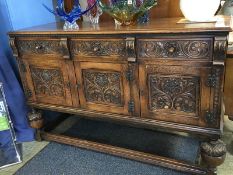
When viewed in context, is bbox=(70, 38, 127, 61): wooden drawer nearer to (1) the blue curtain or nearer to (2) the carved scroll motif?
(2) the carved scroll motif

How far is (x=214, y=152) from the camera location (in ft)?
4.23

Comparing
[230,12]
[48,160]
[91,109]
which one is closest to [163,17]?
[230,12]

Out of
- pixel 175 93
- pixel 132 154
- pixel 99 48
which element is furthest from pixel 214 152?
pixel 99 48

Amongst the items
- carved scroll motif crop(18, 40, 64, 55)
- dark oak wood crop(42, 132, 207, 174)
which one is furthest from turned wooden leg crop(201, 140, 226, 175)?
carved scroll motif crop(18, 40, 64, 55)

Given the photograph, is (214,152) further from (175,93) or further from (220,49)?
(220,49)

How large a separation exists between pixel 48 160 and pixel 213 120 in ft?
3.66

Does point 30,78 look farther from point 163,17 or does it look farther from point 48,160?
point 163,17

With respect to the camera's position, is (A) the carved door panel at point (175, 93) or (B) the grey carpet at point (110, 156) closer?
(A) the carved door panel at point (175, 93)

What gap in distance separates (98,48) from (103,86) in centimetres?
23

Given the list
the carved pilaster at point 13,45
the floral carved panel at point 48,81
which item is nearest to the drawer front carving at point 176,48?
the floral carved panel at point 48,81

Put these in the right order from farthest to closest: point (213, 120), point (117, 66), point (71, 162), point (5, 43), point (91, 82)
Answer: point (5, 43) → point (71, 162) → point (91, 82) → point (117, 66) → point (213, 120)

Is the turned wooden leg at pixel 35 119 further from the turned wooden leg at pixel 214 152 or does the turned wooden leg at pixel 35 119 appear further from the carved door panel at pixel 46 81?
the turned wooden leg at pixel 214 152

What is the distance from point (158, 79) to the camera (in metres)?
1.30

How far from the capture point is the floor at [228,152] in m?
1.52
